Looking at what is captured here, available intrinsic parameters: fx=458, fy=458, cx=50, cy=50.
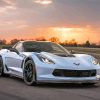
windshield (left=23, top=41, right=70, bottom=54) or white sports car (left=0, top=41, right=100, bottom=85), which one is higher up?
windshield (left=23, top=41, right=70, bottom=54)

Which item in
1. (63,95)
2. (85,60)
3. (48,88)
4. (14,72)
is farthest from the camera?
(14,72)

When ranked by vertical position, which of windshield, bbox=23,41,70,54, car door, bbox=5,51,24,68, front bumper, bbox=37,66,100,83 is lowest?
front bumper, bbox=37,66,100,83

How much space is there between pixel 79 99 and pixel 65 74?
7.55 ft

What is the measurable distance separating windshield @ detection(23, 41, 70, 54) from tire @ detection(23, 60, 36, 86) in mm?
1038

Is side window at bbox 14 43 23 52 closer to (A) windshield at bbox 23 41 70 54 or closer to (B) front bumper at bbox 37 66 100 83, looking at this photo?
(A) windshield at bbox 23 41 70 54

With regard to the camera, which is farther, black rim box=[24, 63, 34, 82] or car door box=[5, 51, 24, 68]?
car door box=[5, 51, 24, 68]

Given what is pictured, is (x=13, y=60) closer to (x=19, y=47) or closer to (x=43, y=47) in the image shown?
(x=19, y=47)

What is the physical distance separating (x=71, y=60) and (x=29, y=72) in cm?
122

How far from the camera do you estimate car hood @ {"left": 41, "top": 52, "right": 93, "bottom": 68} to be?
1233cm

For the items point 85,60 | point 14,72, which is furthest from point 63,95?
point 14,72

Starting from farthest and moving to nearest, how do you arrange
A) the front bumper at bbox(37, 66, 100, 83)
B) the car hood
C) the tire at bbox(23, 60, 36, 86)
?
the tire at bbox(23, 60, 36, 86)
the car hood
the front bumper at bbox(37, 66, 100, 83)

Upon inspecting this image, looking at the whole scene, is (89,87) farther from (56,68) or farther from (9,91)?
(9,91)

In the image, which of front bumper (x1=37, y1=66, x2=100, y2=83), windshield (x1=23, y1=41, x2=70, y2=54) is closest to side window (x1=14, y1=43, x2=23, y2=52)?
windshield (x1=23, y1=41, x2=70, y2=54)

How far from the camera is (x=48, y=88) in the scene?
11969mm
